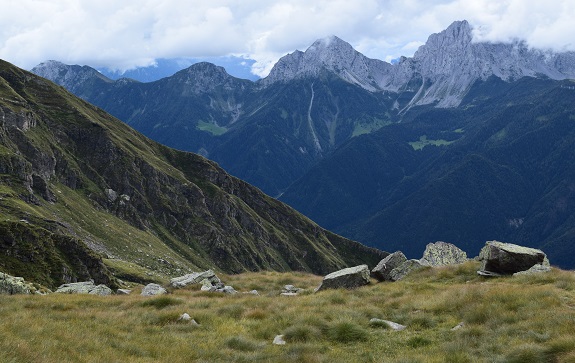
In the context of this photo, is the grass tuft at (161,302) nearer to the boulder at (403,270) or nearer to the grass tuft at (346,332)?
the grass tuft at (346,332)

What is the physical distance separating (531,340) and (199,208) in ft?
617

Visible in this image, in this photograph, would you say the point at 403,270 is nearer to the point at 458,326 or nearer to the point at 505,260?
the point at 505,260

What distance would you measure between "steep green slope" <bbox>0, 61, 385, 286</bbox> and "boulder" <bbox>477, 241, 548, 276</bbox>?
4711cm

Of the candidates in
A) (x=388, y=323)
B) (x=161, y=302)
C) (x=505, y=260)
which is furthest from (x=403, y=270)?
(x=161, y=302)

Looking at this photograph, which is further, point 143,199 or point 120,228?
point 143,199

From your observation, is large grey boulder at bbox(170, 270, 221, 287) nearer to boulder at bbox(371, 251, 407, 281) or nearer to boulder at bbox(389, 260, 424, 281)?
boulder at bbox(371, 251, 407, 281)

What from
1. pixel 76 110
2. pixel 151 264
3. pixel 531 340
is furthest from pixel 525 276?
pixel 76 110

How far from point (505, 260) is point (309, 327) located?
15.7 m

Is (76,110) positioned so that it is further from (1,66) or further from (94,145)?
(1,66)

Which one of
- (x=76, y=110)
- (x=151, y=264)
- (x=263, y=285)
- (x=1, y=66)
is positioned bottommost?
(x=151, y=264)

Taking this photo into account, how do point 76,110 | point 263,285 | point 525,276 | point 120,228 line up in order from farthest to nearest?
point 76,110 → point 120,228 → point 263,285 → point 525,276

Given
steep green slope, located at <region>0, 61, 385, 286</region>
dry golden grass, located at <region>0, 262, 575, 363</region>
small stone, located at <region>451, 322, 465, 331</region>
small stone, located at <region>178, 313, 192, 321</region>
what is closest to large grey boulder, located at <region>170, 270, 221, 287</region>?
dry golden grass, located at <region>0, 262, 575, 363</region>

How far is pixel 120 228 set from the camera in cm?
13625

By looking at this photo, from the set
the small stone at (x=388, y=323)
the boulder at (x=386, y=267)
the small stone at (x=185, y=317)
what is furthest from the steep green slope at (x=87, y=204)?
the small stone at (x=388, y=323)
